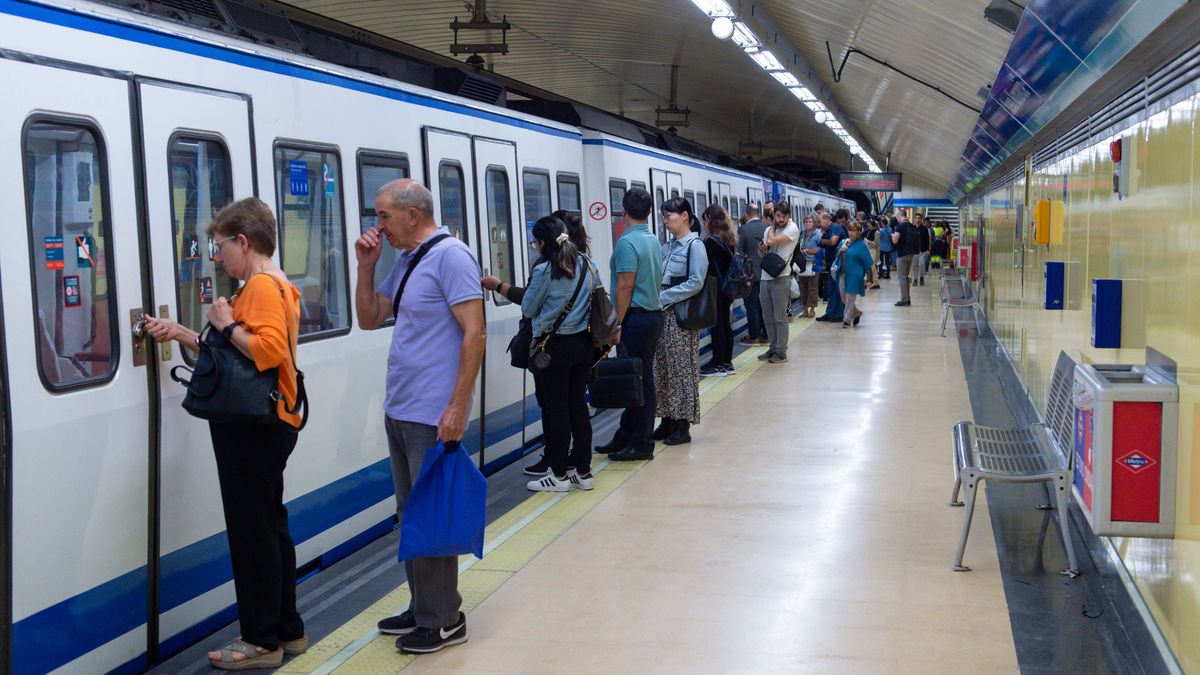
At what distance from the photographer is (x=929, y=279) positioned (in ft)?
117

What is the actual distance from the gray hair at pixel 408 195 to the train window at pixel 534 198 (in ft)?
12.8

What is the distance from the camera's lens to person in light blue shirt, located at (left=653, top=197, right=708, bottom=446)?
8906 millimetres

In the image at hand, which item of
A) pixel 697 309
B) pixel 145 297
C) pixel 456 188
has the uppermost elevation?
pixel 456 188

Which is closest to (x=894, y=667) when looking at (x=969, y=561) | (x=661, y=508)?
(x=969, y=561)

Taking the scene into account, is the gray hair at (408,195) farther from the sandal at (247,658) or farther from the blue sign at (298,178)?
the sandal at (247,658)

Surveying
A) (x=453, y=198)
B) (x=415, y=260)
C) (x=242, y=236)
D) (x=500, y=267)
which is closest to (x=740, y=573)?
(x=415, y=260)

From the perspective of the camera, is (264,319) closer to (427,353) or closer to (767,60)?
(427,353)

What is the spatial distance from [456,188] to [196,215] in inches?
111

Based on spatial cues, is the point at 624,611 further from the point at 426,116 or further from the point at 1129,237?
the point at 426,116

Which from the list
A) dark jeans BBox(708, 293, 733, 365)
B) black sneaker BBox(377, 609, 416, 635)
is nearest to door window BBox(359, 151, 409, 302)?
black sneaker BBox(377, 609, 416, 635)

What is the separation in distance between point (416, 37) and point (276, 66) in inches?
621

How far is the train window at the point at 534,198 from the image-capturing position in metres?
8.84

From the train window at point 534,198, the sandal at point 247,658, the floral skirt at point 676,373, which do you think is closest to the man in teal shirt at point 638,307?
the floral skirt at point 676,373

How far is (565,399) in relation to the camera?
7.37m
